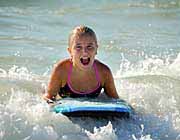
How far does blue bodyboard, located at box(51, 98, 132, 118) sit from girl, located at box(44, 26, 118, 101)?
0.36 m

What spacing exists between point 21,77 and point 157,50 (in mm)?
3465

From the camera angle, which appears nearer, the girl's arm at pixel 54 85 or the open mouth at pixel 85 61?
the open mouth at pixel 85 61

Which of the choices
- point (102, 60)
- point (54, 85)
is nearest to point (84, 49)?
point (54, 85)

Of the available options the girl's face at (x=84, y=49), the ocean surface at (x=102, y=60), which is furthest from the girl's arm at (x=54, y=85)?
the girl's face at (x=84, y=49)

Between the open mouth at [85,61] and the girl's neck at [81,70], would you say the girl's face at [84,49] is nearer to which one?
the open mouth at [85,61]

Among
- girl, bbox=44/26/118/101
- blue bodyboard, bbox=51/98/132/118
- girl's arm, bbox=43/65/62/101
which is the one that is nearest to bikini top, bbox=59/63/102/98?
girl, bbox=44/26/118/101

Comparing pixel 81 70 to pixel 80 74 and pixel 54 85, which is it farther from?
pixel 54 85

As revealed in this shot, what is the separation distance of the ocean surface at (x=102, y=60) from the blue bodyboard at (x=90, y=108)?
0.06 meters

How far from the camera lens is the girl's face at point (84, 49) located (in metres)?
5.49

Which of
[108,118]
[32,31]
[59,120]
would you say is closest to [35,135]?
[59,120]

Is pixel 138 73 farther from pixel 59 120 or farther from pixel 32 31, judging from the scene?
pixel 32 31

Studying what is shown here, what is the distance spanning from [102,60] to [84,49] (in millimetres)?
3493

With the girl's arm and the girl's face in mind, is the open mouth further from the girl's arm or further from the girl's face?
the girl's arm

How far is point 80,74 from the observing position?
5832mm
